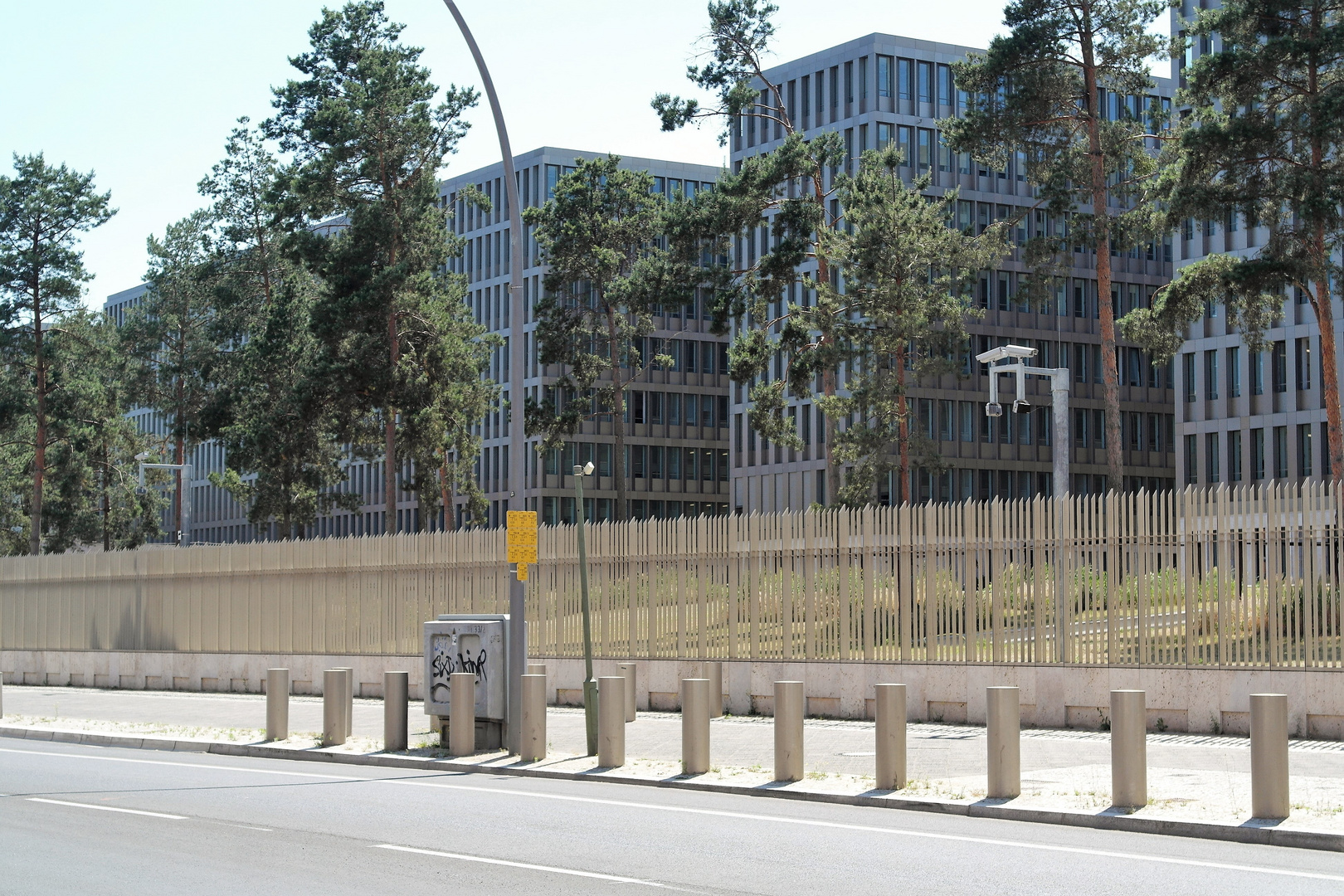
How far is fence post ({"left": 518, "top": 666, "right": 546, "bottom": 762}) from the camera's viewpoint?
15734 millimetres

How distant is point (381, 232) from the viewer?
4619cm

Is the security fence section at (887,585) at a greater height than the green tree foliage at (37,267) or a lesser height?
lesser

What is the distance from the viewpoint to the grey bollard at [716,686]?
20.9 meters

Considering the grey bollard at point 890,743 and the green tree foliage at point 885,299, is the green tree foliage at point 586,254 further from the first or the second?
the grey bollard at point 890,743

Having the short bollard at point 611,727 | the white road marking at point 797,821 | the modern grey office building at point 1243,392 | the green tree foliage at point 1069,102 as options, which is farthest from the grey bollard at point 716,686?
the modern grey office building at point 1243,392

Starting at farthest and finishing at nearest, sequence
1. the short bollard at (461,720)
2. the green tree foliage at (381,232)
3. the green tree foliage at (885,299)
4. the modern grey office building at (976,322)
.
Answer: the modern grey office building at (976,322), the green tree foliage at (381,232), the green tree foliage at (885,299), the short bollard at (461,720)

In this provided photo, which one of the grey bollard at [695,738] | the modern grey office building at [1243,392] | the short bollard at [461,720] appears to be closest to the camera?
the grey bollard at [695,738]

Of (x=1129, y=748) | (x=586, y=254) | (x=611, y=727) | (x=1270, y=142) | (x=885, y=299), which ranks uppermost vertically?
(x=586, y=254)

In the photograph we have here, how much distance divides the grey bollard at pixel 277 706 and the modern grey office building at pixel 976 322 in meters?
55.7

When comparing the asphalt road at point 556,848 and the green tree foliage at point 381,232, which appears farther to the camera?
the green tree foliage at point 381,232

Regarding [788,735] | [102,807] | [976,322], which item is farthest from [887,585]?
[976,322]

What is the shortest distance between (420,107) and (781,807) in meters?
38.1

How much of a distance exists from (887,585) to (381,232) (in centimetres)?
2944

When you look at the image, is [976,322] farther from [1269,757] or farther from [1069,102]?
[1269,757]
